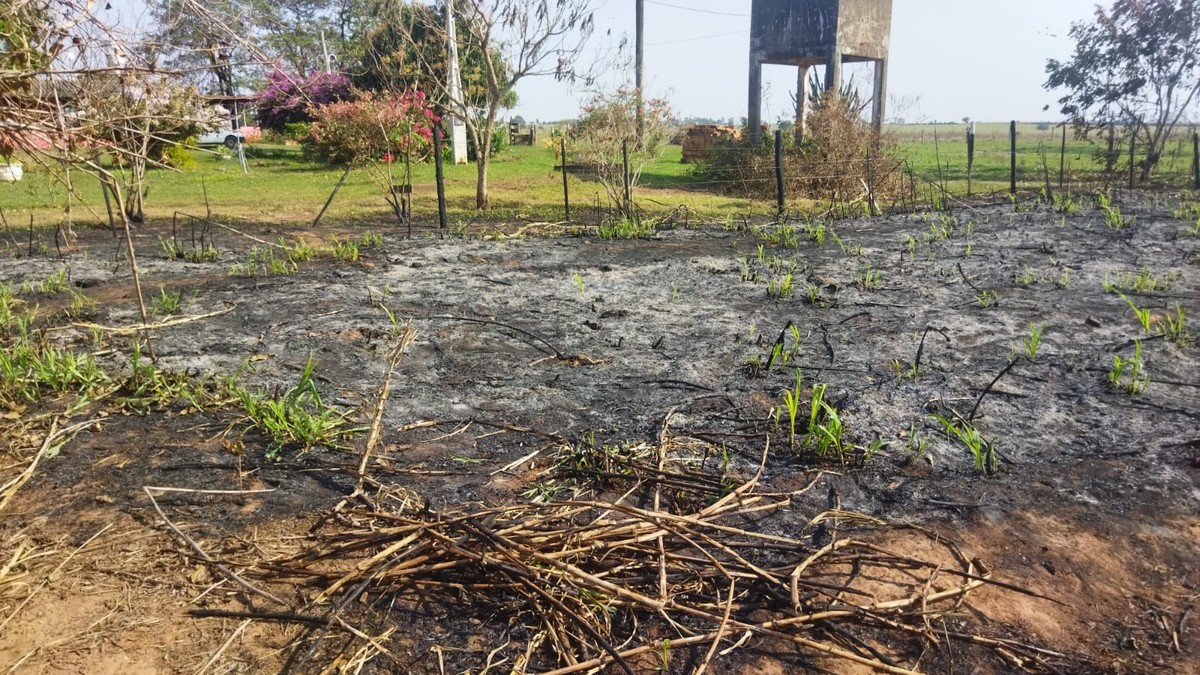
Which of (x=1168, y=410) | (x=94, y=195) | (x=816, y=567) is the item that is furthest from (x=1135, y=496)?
(x=94, y=195)

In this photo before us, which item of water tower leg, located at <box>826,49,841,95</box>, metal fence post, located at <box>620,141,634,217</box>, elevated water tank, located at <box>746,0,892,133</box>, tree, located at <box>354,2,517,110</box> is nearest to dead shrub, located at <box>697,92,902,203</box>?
water tower leg, located at <box>826,49,841,95</box>

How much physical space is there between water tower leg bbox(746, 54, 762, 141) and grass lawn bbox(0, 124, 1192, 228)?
1.83 metres

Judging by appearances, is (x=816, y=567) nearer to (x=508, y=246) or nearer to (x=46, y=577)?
(x=46, y=577)

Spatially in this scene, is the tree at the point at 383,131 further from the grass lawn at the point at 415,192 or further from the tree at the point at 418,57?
the grass lawn at the point at 415,192

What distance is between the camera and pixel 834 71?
1502cm

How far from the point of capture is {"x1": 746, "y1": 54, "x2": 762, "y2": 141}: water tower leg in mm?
16391

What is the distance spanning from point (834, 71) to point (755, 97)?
6.25 ft

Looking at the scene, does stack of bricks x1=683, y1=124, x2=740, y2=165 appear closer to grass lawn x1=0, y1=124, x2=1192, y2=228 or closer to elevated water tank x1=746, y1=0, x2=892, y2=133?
grass lawn x1=0, y1=124, x2=1192, y2=228

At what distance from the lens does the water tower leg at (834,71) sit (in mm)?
14719

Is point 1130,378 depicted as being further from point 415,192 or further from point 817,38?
point 817,38

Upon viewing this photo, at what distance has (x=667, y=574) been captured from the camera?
86.3 inches

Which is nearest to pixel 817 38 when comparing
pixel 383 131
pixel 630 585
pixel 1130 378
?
pixel 383 131

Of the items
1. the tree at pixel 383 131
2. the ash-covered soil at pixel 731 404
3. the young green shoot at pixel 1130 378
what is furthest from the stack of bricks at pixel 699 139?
the young green shoot at pixel 1130 378

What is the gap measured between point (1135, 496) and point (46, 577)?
3542 mm
